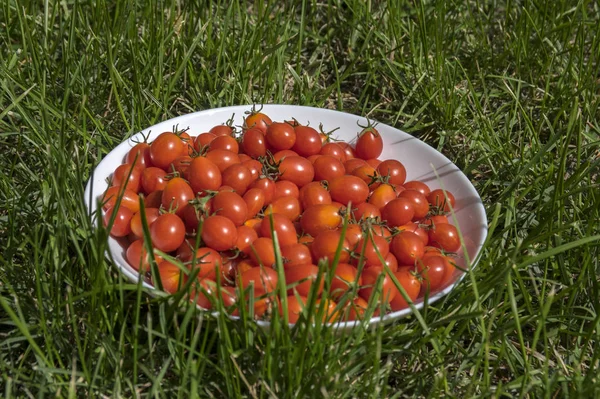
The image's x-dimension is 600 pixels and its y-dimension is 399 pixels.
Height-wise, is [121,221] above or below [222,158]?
below

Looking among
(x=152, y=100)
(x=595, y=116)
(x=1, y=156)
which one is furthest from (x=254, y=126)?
(x=595, y=116)

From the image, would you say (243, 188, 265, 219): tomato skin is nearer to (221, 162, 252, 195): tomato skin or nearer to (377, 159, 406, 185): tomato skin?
(221, 162, 252, 195): tomato skin

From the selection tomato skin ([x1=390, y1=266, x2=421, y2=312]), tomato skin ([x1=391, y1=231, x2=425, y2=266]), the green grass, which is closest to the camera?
the green grass

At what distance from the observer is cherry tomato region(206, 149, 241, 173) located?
2500mm

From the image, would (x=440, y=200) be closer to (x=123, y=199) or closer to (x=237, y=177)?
(x=237, y=177)

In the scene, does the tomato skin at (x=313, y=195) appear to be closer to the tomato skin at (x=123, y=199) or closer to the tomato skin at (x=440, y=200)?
the tomato skin at (x=440, y=200)

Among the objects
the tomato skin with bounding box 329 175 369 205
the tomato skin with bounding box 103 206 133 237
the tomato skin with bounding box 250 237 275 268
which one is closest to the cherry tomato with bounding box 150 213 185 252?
the tomato skin with bounding box 103 206 133 237

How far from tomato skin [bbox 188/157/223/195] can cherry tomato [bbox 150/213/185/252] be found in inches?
7.0

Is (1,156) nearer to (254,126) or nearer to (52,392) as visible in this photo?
(254,126)

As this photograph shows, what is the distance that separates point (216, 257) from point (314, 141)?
2.40ft

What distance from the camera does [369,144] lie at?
2768 mm

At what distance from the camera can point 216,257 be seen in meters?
2.18

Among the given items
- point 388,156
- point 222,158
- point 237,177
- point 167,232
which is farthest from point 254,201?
point 388,156

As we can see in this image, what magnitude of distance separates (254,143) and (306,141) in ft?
0.63
